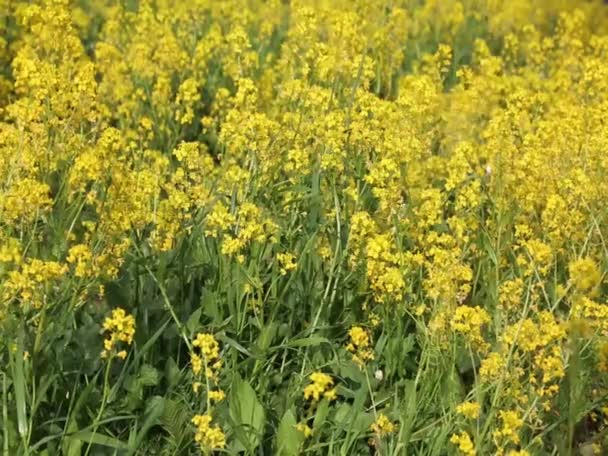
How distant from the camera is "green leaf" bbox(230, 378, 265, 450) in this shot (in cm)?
316

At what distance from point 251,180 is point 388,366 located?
29.6 inches

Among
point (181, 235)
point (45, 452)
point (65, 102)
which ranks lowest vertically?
point (45, 452)

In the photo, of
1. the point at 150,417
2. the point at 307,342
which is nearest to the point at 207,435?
the point at 150,417

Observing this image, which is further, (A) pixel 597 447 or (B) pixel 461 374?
(B) pixel 461 374

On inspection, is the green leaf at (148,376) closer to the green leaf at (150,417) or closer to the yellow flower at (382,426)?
the green leaf at (150,417)

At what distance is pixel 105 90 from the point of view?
208 inches

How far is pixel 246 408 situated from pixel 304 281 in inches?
24.4

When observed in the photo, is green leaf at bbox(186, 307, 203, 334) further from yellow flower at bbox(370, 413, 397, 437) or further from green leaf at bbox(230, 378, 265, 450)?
yellow flower at bbox(370, 413, 397, 437)

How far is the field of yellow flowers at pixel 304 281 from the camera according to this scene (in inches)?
119

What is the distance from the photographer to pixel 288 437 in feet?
10.1

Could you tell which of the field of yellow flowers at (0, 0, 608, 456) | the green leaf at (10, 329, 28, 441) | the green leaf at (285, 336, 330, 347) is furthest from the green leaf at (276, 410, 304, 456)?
the green leaf at (10, 329, 28, 441)

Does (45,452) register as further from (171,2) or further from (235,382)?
(171,2)

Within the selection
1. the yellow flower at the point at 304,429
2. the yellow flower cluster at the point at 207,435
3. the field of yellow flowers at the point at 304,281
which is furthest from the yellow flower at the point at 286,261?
the yellow flower cluster at the point at 207,435

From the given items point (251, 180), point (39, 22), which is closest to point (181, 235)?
point (251, 180)
